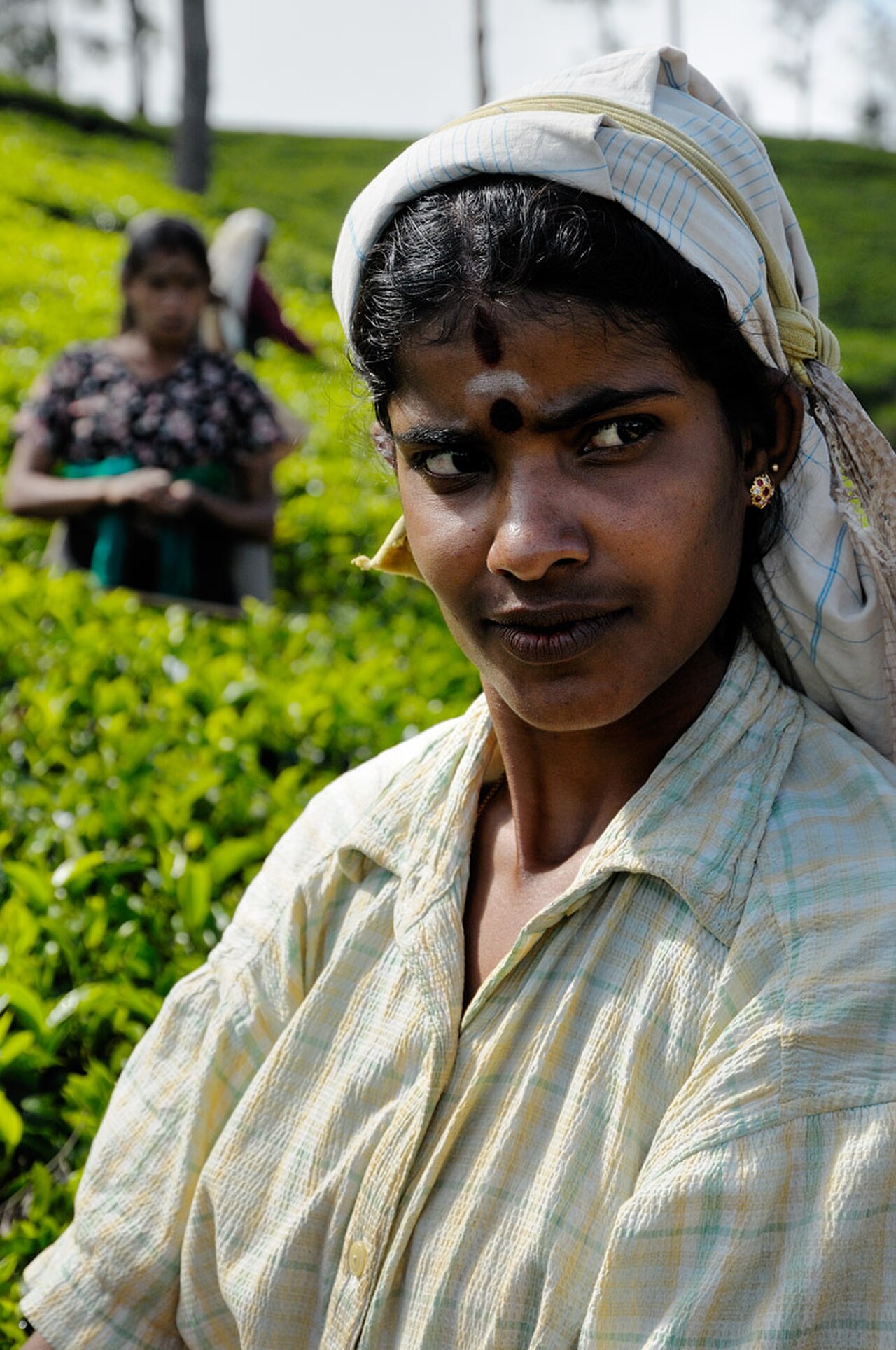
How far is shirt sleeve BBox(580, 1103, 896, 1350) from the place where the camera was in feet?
3.95

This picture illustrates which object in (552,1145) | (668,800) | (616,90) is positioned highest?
(616,90)

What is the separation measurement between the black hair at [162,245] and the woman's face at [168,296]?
0.05 ft

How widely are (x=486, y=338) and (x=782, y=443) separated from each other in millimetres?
362

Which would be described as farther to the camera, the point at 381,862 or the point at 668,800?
the point at 381,862

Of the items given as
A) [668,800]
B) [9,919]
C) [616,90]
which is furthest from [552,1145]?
[9,919]

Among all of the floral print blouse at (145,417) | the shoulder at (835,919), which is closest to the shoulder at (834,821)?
the shoulder at (835,919)

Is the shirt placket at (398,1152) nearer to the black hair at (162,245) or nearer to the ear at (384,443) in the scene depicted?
the ear at (384,443)

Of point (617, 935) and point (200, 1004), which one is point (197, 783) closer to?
point (200, 1004)

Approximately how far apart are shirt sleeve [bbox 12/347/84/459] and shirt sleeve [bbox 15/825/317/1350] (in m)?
3.72

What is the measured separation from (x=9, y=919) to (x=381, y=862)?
127cm

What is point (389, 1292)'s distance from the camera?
4.86 ft

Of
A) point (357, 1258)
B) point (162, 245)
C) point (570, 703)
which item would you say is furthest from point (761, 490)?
point (162, 245)

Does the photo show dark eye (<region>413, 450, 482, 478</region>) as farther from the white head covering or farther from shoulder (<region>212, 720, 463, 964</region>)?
shoulder (<region>212, 720, 463, 964</region>)

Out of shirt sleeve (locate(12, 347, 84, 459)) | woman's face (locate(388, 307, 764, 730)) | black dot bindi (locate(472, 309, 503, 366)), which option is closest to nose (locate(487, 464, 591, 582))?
woman's face (locate(388, 307, 764, 730))
